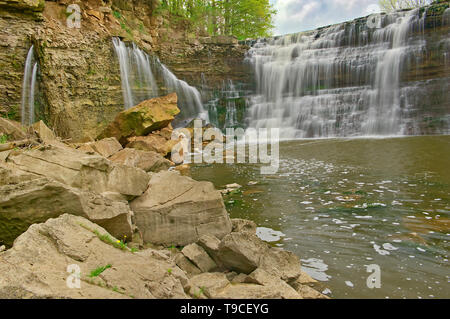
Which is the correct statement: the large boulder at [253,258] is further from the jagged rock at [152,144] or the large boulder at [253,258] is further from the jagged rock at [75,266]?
the jagged rock at [152,144]

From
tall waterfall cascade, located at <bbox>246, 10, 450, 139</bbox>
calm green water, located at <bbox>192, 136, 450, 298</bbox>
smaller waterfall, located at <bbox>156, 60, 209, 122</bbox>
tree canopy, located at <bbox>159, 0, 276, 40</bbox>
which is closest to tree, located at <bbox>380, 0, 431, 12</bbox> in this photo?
tree canopy, located at <bbox>159, 0, 276, 40</bbox>

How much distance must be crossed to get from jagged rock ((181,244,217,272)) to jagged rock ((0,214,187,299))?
555 millimetres

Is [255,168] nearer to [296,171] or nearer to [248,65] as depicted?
[296,171]

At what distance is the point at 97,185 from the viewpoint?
4223mm

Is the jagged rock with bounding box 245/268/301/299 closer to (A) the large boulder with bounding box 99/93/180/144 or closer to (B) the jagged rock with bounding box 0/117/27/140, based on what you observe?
(B) the jagged rock with bounding box 0/117/27/140

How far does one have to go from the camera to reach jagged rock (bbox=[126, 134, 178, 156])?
11.7m

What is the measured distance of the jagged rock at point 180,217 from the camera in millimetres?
4160

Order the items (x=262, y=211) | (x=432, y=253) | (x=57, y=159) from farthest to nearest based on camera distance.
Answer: (x=262, y=211) < (x=57, y=159) < (x=432, y=253)

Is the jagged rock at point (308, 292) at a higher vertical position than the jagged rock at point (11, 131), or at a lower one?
lower

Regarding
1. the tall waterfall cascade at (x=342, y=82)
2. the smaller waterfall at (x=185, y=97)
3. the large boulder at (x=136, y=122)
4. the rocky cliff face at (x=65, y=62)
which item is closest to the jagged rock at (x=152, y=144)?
the large boulder at (x=136, y=122)

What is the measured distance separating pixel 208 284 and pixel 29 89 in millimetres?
12901

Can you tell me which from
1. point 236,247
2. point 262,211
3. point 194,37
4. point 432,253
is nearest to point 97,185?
point 236,247

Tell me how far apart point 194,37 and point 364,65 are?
11543 mm

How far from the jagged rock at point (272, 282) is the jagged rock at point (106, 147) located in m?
7.53
